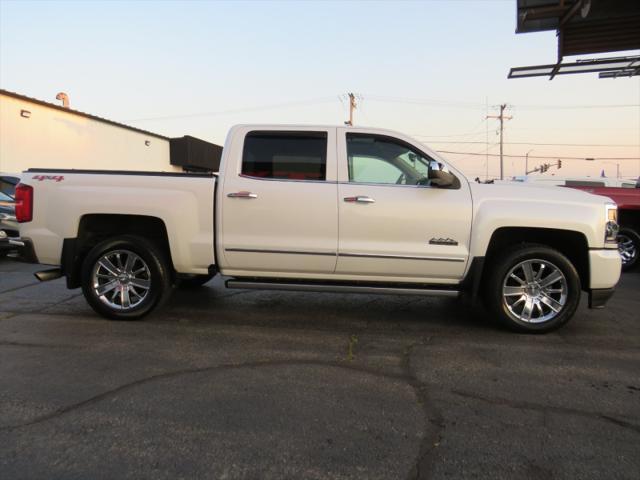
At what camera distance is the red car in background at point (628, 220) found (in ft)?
30.0

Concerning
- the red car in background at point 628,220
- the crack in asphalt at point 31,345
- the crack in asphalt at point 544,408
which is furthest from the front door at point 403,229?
the red car in background at point 628,220

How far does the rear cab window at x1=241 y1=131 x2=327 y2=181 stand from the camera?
16.8ft

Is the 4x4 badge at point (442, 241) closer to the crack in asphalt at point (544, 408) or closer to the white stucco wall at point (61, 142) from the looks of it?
the crack in asphalt at point (544, 408)

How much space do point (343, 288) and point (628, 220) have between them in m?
7.10

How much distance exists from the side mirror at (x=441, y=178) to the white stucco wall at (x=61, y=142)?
1877 centimetres

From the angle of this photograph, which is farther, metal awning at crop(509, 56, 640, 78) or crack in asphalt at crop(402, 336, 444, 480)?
metal awning at crop(509, 56, 640, 78)

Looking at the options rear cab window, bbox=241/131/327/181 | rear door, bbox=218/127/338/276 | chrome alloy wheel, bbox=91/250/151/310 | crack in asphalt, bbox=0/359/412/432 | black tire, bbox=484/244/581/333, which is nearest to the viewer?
crack in asphalt, bbox=0/359/412/432

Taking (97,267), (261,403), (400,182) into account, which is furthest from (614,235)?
(97,267)

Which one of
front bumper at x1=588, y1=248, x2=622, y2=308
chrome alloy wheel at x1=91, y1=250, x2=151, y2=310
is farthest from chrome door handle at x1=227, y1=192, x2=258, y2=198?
front bumper at x1=588, y1=248, x2=622, y2=308

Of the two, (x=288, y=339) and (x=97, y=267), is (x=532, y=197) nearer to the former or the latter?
(x=288, y=339)

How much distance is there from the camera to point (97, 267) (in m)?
5.21

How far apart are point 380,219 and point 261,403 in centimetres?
225

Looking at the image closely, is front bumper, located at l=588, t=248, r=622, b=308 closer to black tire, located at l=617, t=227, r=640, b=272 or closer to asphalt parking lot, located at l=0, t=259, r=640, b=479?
asphalt parking lot, located at l=0, t=259, r=640, b=479

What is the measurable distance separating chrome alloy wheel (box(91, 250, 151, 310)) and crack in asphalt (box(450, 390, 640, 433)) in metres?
3.34
